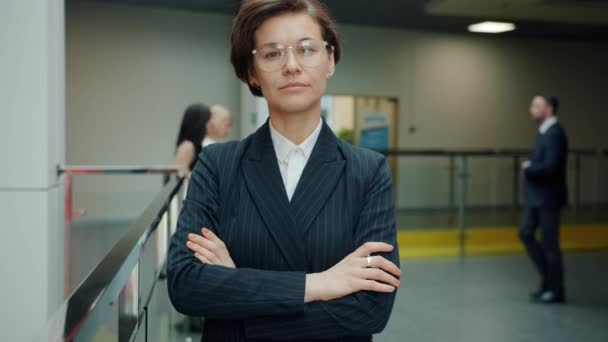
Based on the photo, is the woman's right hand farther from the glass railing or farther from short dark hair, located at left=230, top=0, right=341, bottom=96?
the glass railing

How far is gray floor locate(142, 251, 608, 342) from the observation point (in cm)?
416

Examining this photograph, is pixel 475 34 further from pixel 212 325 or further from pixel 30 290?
pixel 212 325

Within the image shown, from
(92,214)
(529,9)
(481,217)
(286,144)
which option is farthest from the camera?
(529,9)

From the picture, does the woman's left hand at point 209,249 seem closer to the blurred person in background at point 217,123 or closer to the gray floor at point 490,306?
the gray floor at point 490,306

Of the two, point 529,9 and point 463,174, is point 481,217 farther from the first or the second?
point 529,9

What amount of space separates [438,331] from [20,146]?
2911 millimetres

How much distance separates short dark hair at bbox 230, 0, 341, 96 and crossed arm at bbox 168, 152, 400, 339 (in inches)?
9.7

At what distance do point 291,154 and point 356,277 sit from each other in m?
0.31

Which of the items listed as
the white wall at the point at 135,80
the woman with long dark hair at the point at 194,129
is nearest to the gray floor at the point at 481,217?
the white wall at the point at 135,80

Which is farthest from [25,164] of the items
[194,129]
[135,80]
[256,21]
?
[135,80]

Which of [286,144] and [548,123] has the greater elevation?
[548,123]

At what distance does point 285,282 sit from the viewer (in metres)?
1.27

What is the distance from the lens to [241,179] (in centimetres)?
138

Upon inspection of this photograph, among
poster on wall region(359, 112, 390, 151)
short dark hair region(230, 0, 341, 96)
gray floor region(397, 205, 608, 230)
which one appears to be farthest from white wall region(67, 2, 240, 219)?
short dark hair region(230, 0, 341, 96)
